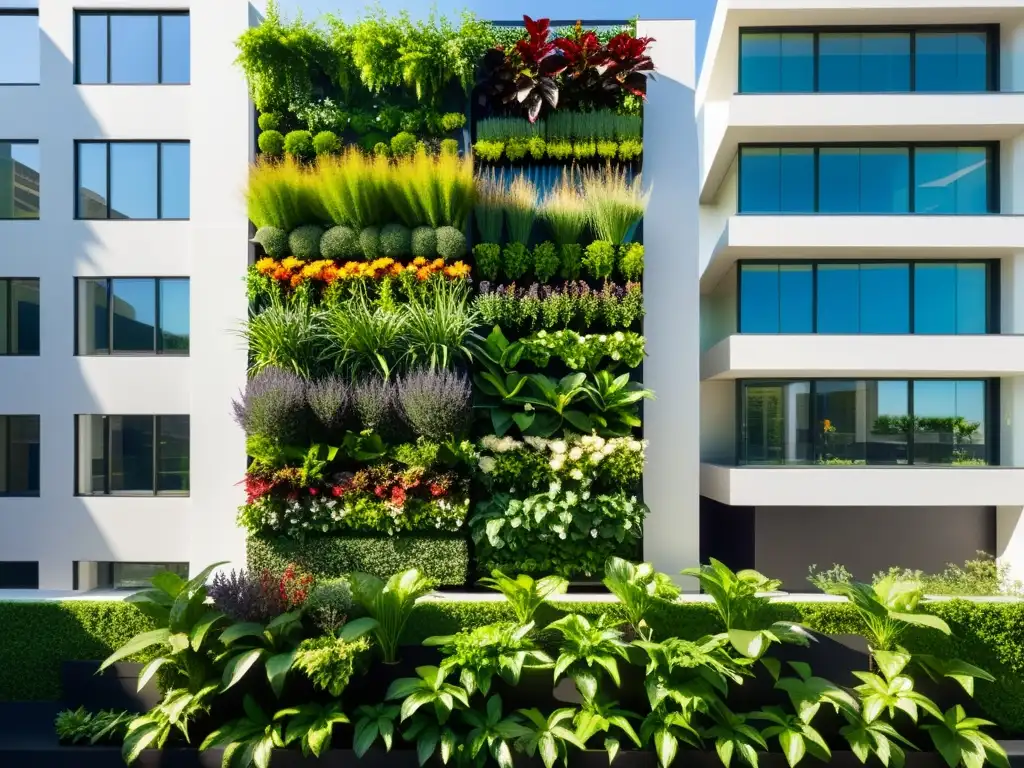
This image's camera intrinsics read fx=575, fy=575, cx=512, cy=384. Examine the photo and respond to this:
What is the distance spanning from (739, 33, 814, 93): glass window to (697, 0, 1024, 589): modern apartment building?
0.07 feet

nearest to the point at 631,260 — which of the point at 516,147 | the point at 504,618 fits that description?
the point at 516,147

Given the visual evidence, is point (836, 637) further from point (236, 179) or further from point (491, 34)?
point (236, 179)

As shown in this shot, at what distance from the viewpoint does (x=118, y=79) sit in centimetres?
836

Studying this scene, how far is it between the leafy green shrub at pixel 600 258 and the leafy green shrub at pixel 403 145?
238 centimetres

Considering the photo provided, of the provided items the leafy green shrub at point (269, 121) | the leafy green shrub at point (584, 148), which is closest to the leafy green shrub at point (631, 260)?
the leafy green shrub at point (584, 148)

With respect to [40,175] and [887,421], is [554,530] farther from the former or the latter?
[40,175]

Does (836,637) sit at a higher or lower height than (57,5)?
lower

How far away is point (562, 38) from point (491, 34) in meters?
0.84

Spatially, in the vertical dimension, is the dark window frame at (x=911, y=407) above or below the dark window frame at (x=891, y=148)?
below

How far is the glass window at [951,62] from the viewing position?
8961mm

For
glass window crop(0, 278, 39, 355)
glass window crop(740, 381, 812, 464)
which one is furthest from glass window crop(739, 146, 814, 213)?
glass window crop(0, 278, 39, 355)

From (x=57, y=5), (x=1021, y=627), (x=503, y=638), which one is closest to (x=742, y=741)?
(x=503, y=638)

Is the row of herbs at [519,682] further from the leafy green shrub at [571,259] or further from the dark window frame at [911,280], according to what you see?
the dark window frame at [911,280]

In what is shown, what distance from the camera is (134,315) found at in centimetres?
825
